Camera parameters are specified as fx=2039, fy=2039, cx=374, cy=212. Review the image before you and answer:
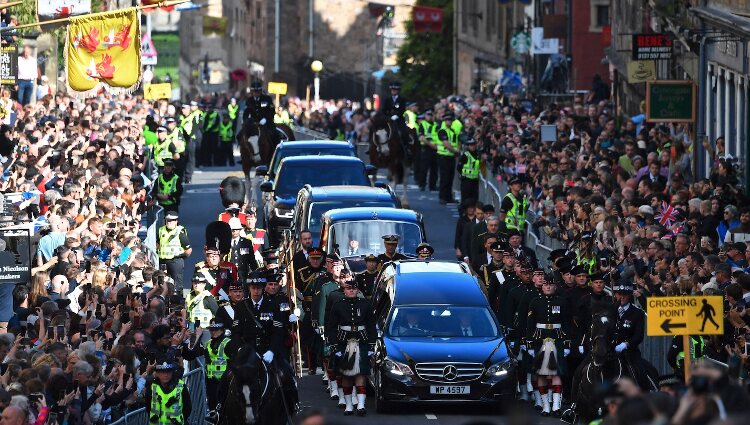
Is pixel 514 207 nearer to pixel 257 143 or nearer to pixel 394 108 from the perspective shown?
pixel 394 108

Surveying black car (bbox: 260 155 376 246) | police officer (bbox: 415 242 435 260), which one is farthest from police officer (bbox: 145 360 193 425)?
black car (bbox: 260 155 376 246)

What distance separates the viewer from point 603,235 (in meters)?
26.8

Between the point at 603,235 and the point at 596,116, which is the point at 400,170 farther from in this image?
the point at 603,235

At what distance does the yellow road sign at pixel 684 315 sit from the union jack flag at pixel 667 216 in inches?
382

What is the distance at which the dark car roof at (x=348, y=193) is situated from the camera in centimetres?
3062

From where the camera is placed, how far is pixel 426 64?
83188mm

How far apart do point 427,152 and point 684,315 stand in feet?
91.3

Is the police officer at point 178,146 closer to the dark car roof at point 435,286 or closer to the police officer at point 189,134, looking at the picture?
the police officer at point 189,134

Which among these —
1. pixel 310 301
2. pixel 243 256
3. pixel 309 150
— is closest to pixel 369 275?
pixel 310 301

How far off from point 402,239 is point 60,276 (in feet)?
20.1

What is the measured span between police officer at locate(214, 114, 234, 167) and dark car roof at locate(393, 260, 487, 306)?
94.3ft

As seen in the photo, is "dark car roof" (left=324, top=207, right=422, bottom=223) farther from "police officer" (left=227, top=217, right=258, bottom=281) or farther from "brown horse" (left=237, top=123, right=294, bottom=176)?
"brown horse" (left=237, top=123, right=294, bottom=176)

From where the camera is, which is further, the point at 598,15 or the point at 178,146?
the point at 598,15

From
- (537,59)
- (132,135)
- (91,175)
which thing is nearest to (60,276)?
(91,175)
